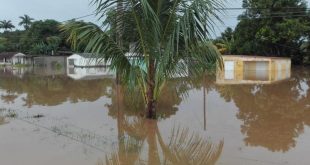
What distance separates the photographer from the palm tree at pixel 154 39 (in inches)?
329

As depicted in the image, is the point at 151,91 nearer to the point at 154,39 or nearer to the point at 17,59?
the point at 154,39

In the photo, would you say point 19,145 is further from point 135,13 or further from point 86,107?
point 86,107

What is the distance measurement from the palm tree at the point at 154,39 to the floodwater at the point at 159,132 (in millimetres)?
940

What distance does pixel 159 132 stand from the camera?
8.79 m

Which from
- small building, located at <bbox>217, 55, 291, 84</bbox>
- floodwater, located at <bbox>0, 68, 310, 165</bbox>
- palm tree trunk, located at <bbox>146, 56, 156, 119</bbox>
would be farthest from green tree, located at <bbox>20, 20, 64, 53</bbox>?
palm tree trunk, located at <bbox>146, 56, 156, 119</bbox>

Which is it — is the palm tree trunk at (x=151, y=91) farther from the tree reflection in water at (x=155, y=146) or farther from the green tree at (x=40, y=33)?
the green tree at (x=40, y=33)

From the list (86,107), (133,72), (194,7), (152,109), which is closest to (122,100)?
(86,107)

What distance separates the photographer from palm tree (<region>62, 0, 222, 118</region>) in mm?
8352

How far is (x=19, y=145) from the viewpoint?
7.60 meters

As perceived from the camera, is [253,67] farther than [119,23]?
Yes

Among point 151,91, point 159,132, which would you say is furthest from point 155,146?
point 151,91

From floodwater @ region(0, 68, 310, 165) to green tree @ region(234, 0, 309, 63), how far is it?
2303 centimetres

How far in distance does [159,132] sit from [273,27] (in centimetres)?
3118

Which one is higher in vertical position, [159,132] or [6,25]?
[6,25]
